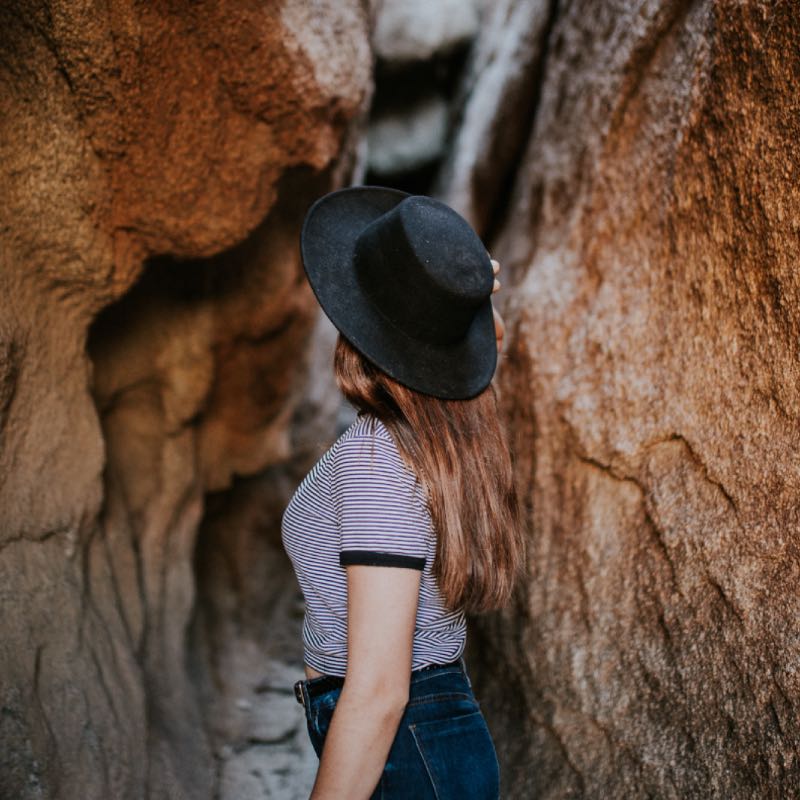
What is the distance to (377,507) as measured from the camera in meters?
1.26

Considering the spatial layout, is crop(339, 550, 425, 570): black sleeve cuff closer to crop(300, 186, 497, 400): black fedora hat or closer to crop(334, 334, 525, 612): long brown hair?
crop(334, 334, 525, 612): long brown hair

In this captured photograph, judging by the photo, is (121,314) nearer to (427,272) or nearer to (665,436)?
(427,272)

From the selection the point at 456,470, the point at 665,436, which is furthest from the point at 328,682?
the point at 665,436

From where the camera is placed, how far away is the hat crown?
1.34 meters

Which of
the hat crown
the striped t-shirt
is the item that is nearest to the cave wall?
the striped t-shirt

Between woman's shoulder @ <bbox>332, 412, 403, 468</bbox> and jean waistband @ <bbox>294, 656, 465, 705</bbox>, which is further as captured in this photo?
jean waistband @ <bbox>294, 656, 465, 705</bbox>

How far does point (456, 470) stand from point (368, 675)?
0.37 m

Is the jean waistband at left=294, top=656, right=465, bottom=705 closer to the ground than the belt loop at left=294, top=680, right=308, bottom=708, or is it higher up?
higher up

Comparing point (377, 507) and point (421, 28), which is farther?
point (421, 28)

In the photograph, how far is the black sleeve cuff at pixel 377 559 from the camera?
122cm

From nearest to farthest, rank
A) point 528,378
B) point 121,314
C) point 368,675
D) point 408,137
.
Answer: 1. point 368,675
2. point 528,378
3. point 121,314
4. point 408,137

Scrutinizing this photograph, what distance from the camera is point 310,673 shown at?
1522 millimetres

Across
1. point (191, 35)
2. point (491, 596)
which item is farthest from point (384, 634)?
point (191, 35)

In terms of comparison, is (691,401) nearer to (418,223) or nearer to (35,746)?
(418,223)
